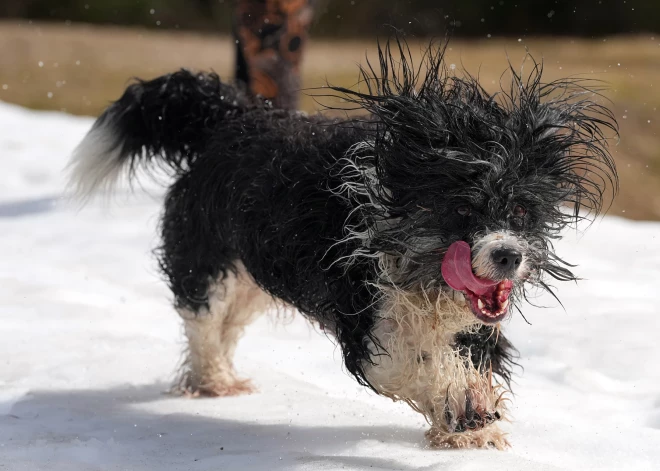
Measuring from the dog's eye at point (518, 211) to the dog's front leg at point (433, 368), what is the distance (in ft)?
1.37

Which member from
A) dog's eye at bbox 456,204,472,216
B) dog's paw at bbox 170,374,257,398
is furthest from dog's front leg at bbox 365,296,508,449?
dog's paw at bbox 170,374,257,398

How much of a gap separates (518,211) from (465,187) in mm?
225

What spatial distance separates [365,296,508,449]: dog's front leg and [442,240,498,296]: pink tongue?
0.66ft

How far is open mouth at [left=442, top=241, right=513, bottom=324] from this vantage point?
11.2ft

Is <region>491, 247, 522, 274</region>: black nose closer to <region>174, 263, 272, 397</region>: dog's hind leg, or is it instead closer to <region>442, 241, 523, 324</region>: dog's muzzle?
Result: <region>442, 241, 523, 324</region>: dog's muzzle

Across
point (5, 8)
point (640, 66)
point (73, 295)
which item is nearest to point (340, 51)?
point (640, 66)

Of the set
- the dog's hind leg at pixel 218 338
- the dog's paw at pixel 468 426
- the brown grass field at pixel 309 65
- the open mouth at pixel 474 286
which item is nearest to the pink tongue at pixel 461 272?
the open mouth at pixel 474 286

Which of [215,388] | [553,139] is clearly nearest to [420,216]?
[553,139]

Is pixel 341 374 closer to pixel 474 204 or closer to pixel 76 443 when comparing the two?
pixel 76 443

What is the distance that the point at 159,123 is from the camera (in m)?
4.96

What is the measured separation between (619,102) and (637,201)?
335 cm

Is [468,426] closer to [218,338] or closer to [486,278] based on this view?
[486,278]

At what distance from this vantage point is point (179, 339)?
19.3 ft

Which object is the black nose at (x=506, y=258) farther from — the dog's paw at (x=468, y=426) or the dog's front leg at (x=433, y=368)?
the dog's paw at (x=468, y=426)
